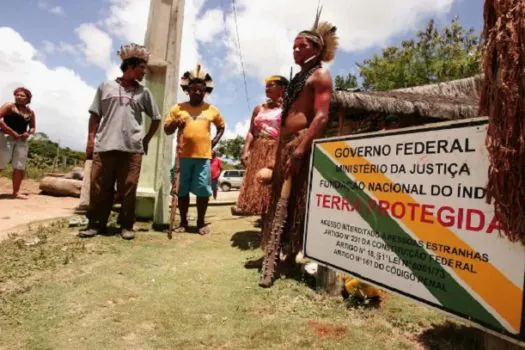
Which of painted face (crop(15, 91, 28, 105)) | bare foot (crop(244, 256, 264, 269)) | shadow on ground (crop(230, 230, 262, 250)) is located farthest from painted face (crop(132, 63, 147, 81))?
painted face (crop(15, 91, 28, 105))

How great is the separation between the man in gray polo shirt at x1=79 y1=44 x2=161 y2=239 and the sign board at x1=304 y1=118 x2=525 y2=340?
7.75 feet

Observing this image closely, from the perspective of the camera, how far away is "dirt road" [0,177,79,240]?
4.54 metres

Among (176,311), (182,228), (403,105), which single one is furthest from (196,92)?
(403,105)

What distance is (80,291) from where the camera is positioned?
259 cm

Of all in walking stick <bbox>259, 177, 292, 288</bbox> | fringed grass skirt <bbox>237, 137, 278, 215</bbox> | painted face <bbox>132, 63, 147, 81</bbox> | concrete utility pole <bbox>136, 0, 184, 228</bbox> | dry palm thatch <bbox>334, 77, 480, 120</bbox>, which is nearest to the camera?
walking stick <bbox>259, 177, 292, 288</bbox>

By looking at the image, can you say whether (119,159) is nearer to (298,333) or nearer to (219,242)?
(219,242)

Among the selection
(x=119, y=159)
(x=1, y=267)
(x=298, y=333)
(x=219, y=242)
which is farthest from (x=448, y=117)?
(x=1, y=267)

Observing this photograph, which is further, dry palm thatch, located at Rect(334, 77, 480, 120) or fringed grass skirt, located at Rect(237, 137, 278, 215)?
dry palm thatch, located at Rect(334, 77, 480, 120)

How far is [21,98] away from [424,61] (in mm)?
26341

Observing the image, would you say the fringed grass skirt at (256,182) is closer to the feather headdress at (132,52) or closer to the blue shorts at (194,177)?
the blue shorts at (194,177)

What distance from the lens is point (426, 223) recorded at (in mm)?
1792

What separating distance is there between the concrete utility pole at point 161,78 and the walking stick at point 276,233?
7.52ft

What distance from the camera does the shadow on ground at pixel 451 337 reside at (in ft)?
6.52

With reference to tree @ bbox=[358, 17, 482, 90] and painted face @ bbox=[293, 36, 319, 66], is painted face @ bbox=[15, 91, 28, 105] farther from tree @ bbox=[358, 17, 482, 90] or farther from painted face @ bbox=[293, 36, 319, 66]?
tree @ bbox=[358, 17, 482, 90]
